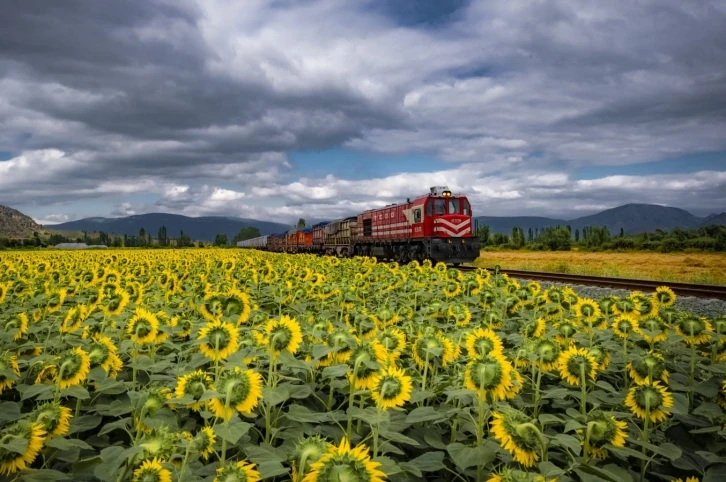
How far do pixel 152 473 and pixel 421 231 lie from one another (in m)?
29.0

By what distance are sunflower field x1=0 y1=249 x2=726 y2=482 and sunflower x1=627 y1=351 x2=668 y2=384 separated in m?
0.03

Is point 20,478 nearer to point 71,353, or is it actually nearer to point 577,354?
point 71,353

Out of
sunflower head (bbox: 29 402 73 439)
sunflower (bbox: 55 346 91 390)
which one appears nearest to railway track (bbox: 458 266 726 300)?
sunflower (bbox: 55 346 91 390)

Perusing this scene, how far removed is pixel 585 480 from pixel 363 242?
4071cm

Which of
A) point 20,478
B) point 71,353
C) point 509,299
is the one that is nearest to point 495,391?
point 20,478

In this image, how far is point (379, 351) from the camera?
343 centimetres

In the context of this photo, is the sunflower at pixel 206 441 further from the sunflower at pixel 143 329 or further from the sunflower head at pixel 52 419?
the sunflower at pixel 143 329

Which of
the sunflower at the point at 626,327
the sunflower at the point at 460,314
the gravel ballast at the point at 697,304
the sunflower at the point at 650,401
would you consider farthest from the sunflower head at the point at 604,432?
the gravel ballast at the point at 697,304

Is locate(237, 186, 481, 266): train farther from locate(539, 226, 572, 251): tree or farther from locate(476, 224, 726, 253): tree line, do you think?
locate(539, 226, 572, 251): tree

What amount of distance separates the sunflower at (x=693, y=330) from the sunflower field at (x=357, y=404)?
0.07 feet

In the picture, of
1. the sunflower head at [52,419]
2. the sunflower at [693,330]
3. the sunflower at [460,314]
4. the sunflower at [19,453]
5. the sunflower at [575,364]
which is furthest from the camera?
the sunflower at [460,314]

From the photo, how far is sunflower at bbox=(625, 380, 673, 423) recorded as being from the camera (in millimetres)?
3496

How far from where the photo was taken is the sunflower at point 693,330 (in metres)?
5.01

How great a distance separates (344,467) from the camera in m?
2.05
